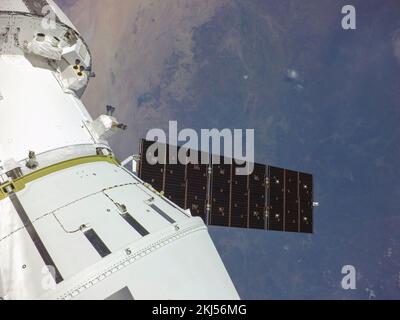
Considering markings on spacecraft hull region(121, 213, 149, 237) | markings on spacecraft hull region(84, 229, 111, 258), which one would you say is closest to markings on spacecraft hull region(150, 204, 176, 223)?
markings on spacecraft hull region(121, 213, 149, 237)

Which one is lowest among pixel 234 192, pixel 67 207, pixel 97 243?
pixel 234 192

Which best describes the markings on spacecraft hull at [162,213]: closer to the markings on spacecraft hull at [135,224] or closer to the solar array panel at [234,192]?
the markings on spacecraft hull at [135,224]

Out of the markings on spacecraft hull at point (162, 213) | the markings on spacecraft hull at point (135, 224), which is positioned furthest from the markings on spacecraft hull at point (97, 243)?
the markings on spacecraft hull at point (162, 213)

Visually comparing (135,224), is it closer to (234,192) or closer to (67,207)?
(67,207)

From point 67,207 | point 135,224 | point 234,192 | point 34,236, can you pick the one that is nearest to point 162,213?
point 135,224

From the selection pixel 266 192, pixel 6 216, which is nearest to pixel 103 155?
pixel 6 216

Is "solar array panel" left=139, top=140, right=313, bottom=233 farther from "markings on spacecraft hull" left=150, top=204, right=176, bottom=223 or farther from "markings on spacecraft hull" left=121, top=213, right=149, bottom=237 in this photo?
"markings on spacecraft hull" left=121, top=213, right=149, bottom=237
